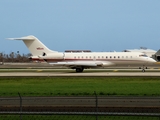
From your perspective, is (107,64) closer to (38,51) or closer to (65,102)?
(38,51)

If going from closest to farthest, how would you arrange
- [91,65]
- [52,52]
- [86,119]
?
[86,119]
[91,65]
[52,52]

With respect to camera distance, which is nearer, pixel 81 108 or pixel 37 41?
pixel 81 108

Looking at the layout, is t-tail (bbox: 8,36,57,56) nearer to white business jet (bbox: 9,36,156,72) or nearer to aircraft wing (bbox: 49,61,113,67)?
white business jet (bbox: 9,36,156,72)

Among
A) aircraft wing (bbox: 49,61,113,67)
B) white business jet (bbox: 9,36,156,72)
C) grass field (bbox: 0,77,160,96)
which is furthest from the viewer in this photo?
white business jet (bbox: 9,36,156,72)

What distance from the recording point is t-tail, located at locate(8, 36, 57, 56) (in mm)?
57438

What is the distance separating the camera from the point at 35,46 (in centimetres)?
5781

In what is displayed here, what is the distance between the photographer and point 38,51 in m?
57.5

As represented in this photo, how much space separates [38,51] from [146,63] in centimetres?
1737

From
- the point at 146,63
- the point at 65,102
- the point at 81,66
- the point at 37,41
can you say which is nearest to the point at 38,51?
the point at 37,41

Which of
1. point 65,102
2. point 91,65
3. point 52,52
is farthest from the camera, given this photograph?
point 52,52

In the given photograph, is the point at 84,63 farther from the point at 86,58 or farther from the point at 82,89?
the point at 82,89

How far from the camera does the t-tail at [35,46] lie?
57.4m

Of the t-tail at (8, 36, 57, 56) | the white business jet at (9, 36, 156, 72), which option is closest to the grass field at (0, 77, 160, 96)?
the white business jet at (9, 36, 156, 72)

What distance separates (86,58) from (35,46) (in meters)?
8.70
